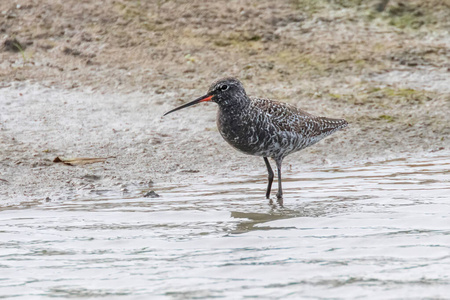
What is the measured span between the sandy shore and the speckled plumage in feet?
3.62

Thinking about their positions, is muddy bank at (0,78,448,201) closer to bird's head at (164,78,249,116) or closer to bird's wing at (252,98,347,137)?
bird's wing at (252,98,347,137)

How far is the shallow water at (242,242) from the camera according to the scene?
6.13 m

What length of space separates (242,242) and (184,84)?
5.09 metres

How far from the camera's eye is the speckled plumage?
28.4ft

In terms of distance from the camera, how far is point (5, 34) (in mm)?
12625

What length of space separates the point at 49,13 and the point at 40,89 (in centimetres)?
203

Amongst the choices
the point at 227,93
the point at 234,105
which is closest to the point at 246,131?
the point at 234,105

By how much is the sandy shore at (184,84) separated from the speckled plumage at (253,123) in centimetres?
110

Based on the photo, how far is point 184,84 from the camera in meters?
12.0

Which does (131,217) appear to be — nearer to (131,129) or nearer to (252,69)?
(131,129)

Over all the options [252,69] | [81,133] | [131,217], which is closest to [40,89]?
[81,133]

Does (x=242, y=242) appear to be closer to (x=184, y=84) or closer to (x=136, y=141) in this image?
(x=136, y=141)

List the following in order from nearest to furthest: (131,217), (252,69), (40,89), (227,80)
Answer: (131,217) < (227,80) < (40,89) < (252,69)

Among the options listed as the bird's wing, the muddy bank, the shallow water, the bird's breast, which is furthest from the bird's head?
the muddy bank
